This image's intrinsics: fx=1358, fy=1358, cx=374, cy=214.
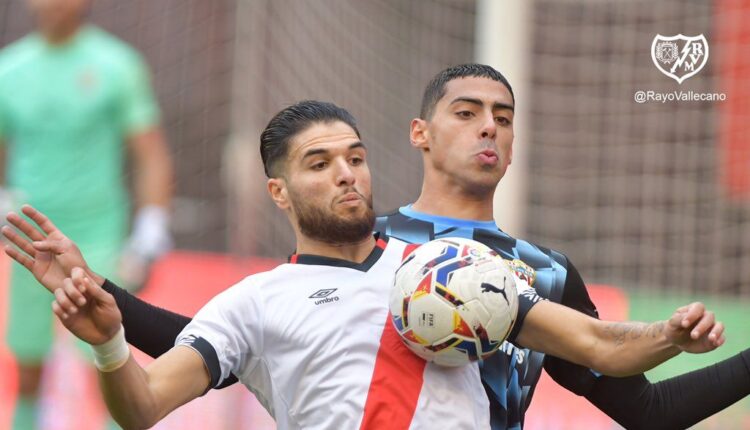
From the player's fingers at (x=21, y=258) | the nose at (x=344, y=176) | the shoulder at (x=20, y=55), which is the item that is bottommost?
the player's fingers at (x=21, y=258)

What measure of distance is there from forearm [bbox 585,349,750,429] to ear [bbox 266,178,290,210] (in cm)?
128

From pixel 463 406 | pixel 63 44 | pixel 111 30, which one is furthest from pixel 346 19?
pixel 463 406

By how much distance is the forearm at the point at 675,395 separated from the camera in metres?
4.52

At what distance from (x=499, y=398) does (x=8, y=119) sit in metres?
4.13

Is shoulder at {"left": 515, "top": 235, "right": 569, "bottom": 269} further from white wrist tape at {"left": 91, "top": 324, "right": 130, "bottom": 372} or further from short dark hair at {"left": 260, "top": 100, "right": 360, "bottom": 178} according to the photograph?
white wrist tape at {"left": 91, "top": 324, "right": 130, "bottom": 372}

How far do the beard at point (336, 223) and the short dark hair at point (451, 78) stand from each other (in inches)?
42.0

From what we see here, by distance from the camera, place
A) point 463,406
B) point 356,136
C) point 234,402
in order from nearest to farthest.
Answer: point 463,406, point 356,136, point 234,402

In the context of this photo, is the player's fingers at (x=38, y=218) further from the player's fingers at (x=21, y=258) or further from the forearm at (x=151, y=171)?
the forearm at (x=151, y=171)

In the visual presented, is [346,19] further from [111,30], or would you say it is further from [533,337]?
[533,337]

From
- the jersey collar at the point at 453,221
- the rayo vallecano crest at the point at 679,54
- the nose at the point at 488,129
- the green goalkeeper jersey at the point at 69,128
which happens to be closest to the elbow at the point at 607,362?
the jersey collar at the point at 453,221

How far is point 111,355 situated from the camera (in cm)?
364

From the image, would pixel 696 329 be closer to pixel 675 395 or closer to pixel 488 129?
pixel 675 395

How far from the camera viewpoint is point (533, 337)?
4105mm

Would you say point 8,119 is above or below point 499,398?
above
